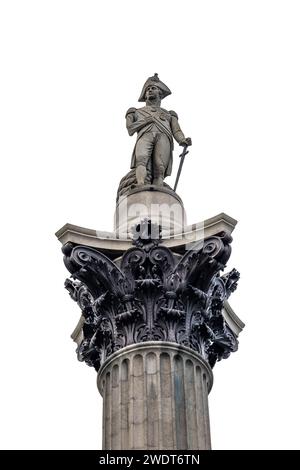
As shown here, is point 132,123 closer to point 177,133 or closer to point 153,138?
point 153,138

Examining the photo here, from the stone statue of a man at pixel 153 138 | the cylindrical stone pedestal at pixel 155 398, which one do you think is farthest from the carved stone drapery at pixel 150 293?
the stone statue of a man at pixel 153 138

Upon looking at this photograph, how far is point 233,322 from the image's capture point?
25.1 m

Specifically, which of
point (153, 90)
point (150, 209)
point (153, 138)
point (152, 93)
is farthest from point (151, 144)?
point (150, 209)

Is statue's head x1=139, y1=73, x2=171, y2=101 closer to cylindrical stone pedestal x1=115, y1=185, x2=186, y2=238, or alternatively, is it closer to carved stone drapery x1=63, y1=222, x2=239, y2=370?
cylindrical stone pedestal x1=115, y1=185, x2=186, y2=238

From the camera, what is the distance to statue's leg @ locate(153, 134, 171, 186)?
26734 millimetres

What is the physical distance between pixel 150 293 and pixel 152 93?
7.41 meters

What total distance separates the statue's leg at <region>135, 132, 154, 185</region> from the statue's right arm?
31cm

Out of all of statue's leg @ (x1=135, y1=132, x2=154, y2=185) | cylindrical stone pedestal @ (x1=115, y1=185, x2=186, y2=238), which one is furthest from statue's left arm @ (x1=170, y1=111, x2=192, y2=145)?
cylindrical stone pedestal @ (x1=115, y1=185, x2=186, y2=238)

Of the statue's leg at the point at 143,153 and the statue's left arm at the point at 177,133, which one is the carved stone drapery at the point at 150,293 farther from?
the statue's left arm at the point at 177,133

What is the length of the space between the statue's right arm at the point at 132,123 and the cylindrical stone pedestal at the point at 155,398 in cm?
695

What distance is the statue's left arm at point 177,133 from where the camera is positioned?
27.1 meters

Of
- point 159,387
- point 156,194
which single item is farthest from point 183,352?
point 156,194

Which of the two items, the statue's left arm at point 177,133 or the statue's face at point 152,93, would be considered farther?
the statue's face at point 152,93
